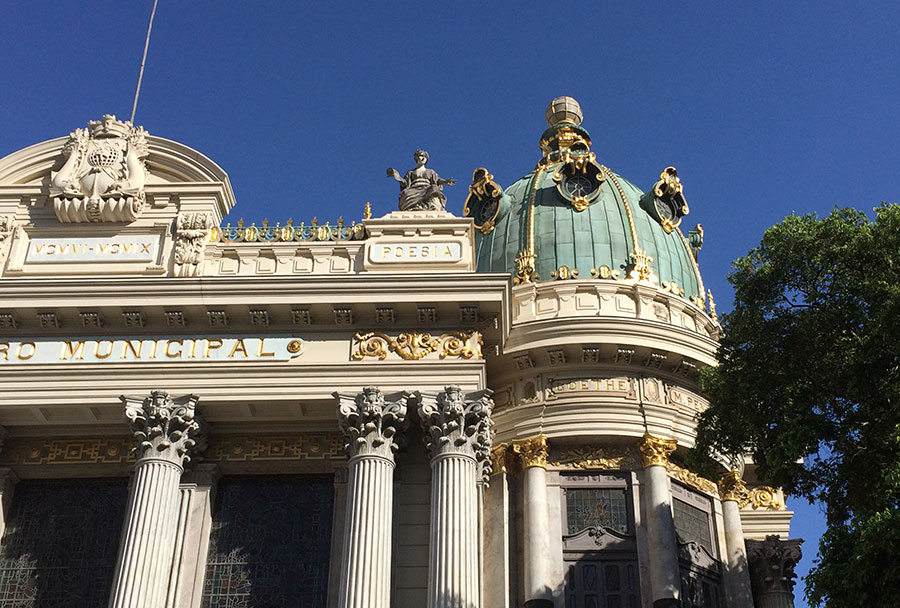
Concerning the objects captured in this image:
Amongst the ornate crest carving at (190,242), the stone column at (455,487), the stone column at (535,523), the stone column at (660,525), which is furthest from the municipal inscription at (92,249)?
the stone column at (660,525)

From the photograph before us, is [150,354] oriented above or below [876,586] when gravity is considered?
above

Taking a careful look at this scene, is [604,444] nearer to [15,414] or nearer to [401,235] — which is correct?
[401,235]

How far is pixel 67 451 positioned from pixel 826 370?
55.7ft

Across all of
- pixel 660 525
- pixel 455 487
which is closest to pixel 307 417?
pixel 455 487

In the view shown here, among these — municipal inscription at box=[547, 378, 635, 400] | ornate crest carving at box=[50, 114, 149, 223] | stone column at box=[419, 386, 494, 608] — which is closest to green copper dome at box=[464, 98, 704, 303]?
municipal inscription at box=[547, 378, 635, 400]

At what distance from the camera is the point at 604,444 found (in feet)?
93.9

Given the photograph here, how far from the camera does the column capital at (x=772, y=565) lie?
32.5 m

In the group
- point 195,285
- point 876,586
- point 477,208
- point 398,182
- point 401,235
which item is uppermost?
point 477,208

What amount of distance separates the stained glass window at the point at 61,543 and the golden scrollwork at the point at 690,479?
13959 millimetres

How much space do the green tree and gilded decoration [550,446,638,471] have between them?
6185 mm

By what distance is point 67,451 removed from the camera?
82.7ft

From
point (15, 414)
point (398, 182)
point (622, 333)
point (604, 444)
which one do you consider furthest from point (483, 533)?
point (15, 414)

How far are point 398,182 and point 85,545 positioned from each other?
11.5 meters

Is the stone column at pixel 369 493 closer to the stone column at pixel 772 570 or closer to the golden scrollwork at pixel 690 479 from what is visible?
the golden scrollwork at pixel 690 479
